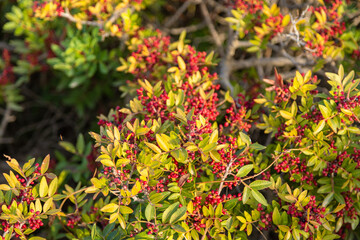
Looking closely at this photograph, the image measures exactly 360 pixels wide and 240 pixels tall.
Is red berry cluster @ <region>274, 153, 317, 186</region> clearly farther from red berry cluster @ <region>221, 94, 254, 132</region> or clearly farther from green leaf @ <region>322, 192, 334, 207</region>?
red berry cluster @ <region>221, 94, 254, 132</region>

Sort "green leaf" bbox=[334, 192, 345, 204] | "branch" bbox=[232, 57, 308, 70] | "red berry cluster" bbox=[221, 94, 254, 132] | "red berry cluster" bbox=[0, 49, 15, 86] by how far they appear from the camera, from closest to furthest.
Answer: "green leaf" bbox=[334, 192, 345, 204] < "red berry cluster" bbox=[221, 94, 254, 132] < "branch" bbox=[232, 57, 308, 70] < "red berry cluster" bbox=[0, 49, 15, 86]

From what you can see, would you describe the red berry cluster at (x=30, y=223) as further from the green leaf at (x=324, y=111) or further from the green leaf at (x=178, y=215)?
the green leaf at (x=324, y=111)

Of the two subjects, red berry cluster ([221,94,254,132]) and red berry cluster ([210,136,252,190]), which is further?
red berry cluster ([221,94,254,132])

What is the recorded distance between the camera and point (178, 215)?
4.27ft

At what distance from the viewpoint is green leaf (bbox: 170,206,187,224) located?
1.30 metres

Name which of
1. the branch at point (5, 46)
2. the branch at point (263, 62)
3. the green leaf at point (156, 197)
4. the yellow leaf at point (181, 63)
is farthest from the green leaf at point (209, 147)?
the branch at point (5, 46)

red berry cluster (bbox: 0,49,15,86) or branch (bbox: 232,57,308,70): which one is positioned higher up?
red berry cluster (bbox: 0,49,15,86)

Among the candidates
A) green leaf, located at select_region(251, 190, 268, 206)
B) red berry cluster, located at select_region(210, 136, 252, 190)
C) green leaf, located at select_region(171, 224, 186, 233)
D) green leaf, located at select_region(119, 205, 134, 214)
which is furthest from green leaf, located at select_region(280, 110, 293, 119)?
green leaf, located at select_region(119, 205, 134, 214)

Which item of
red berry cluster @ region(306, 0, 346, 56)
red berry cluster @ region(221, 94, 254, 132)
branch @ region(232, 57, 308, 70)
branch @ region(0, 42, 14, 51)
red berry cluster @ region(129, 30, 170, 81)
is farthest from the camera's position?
branch @ region(0, 42, 14, 51)

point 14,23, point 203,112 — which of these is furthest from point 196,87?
point 14,23

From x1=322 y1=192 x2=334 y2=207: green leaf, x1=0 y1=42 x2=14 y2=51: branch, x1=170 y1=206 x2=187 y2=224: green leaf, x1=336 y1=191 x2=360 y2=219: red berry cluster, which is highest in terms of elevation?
x1=0 y1=42 x2=14 y2=51: branch

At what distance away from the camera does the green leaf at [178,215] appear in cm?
130

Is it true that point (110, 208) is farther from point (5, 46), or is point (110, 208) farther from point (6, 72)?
point (5, 46)

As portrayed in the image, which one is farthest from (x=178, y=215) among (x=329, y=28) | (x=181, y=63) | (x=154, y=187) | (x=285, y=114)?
(x=329, y=28)
